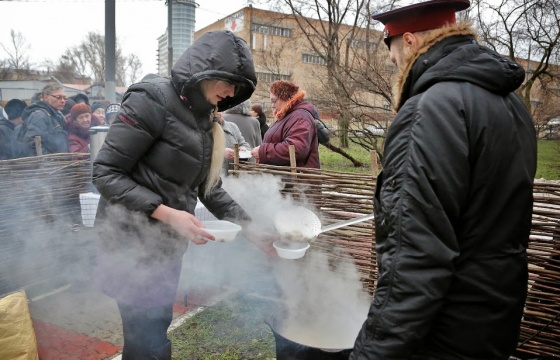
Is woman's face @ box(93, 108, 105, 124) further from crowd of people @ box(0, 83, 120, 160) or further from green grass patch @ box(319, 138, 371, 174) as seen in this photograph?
green grass patch @ box(319, 138, 371, 174)

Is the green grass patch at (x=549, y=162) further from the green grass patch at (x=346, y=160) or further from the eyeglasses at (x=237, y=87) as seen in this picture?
the eyeglasses at (x=237, y=87)

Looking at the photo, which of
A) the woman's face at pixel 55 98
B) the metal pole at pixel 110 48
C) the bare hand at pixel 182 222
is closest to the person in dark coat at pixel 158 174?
the bare hand at pixel 182 222

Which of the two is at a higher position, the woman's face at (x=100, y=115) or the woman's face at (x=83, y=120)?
the woman's face at (x=100, y=115)

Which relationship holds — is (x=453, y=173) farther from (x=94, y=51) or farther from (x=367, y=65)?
(x=94, y=51)

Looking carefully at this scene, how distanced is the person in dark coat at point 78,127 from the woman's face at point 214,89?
433 centimetres

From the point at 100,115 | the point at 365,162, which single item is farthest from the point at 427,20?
the point at 365,162

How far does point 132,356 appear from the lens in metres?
2.35

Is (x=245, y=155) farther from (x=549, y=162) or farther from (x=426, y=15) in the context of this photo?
(x=549, y=162)

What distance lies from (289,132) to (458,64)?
3129 millimetres

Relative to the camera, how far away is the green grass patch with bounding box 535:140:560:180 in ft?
40.2

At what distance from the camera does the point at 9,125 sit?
611 cm

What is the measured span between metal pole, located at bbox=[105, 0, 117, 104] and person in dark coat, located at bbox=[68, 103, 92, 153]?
6.85 feet

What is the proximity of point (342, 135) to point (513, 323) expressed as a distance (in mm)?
10149

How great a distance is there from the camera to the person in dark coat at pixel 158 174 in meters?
2.08
